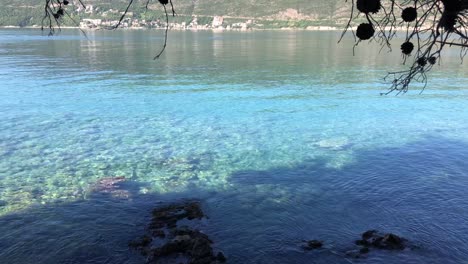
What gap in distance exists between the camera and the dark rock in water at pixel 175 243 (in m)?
10.9

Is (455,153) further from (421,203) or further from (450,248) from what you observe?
(450,248)

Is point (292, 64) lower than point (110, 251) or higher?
higher

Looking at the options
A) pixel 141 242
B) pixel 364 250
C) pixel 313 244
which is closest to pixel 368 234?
pixel 364 250

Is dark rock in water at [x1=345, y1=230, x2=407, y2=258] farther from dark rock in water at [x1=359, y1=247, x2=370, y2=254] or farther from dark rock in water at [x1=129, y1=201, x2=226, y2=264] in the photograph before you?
dark rock in water at [x1=129, y1=201, x2=226, y2=264]

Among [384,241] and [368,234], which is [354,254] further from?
[368,234]

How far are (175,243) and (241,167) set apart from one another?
778 centimetres

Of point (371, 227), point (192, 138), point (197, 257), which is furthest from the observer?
point (192, 138)

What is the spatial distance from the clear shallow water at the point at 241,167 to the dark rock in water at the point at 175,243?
15.8 inches

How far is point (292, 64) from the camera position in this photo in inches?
2464

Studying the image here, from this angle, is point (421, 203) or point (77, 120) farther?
point (77, 120)

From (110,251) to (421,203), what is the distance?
10.3m

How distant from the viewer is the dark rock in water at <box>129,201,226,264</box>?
10.9 m

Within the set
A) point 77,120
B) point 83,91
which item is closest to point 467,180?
point 77,120

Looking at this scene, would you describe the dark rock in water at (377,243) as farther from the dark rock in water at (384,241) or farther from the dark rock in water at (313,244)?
the dark rock in water at (313,244)
